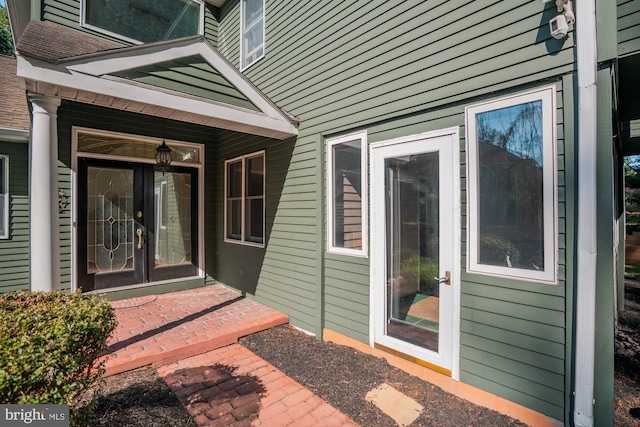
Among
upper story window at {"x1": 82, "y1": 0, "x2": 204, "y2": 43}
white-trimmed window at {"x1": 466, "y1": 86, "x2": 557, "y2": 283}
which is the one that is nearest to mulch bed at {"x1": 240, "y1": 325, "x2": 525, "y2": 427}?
white-trimmed window at {"x1": 466, "y1": 86, "x2": 557, "y2": 283}

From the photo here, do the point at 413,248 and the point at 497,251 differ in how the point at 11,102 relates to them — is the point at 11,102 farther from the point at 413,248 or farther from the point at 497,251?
the point at 497,251

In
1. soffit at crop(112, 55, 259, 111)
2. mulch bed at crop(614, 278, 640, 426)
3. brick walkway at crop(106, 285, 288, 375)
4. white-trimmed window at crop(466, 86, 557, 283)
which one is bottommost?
mulch bed at crop(614, 278, 640, 426)

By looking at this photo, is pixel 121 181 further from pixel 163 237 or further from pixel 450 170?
pixel 450 170

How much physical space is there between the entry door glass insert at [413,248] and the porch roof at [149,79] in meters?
1.83

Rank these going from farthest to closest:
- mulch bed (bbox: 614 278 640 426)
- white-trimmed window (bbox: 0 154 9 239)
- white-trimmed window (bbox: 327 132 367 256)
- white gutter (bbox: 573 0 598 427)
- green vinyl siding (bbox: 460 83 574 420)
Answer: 1. white-trimmed window (bbox: 0 154 9 239)
2. white-trimmed window (bbox: 327 132 367 256)
3. mulch bed (bbox: 614 278 640 426)
4. green vinyl siding (bbox: 460 83 574 420)
5. white gutter (bbox: 573 0 598 427)

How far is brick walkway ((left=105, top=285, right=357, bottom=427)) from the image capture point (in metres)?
2.51

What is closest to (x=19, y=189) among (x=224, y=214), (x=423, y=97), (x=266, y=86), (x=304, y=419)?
(x=224, y=214)

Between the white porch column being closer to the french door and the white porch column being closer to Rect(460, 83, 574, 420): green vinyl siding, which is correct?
the french door

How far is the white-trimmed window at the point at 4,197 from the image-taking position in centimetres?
526

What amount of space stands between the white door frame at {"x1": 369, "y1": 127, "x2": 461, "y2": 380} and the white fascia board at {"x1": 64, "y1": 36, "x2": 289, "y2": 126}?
1609 millimetres

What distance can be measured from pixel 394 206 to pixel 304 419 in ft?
6.82

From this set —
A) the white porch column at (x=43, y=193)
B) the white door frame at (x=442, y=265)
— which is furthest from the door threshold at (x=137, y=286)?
the white door frame at (x=442, y=265)

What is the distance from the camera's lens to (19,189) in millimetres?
5332

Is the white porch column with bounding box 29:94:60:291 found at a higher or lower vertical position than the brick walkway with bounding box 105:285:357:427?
higher
